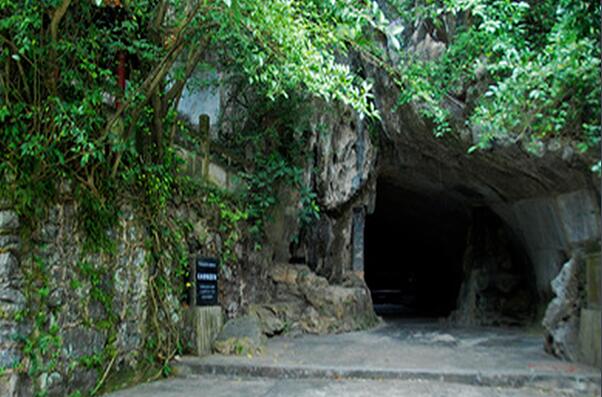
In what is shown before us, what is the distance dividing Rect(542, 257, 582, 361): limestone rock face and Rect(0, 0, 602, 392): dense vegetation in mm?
1592

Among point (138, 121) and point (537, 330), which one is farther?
point (537, 330)

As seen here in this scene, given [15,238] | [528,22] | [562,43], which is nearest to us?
[15,238]

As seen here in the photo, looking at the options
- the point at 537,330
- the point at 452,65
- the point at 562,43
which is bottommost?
the point at 537,330

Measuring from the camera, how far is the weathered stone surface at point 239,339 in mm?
7250

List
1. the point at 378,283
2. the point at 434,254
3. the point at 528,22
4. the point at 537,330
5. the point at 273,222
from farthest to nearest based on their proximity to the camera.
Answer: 1. the point at 378,283
2. the point at 434,254
3. the point at 537,330
4. the point at 273,222
5. the point at 528,22

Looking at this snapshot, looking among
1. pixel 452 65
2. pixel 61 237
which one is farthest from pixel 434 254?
pixel 61 237

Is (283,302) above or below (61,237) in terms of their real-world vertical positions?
below

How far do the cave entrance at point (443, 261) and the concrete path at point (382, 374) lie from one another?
530 cm

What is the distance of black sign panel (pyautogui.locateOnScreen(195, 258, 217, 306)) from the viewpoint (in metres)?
7.15

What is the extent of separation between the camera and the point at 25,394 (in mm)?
4398

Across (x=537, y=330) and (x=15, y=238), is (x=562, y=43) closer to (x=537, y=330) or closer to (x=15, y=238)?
(x=15, y=238)

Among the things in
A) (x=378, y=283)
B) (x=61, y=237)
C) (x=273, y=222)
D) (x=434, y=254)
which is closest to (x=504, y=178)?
(x=273, y=222)

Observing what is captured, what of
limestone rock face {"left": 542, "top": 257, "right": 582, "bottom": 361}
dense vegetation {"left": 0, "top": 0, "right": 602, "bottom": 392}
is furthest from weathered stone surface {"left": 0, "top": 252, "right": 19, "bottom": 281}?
limestone rock face {"left": 542, "top": 257, "right": 582, "bottom": 361}

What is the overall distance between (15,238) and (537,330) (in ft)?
32.8
